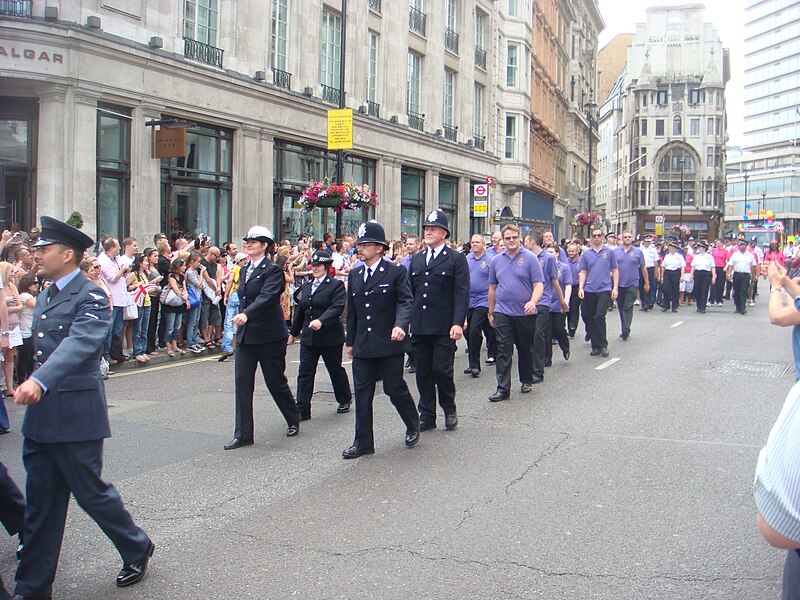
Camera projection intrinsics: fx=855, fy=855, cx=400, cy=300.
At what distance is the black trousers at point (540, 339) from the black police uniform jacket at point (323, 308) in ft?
10.4

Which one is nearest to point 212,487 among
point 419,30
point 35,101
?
point 35,101

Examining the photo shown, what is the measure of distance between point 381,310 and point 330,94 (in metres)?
20.2

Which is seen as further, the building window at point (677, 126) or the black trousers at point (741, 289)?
the building window at point (677, 126)

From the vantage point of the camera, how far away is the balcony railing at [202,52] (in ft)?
66.9

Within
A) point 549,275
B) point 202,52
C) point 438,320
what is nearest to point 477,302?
point 549,275

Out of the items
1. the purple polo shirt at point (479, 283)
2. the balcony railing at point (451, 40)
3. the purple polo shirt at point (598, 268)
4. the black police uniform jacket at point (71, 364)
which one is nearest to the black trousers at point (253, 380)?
the black police uniform jacket at point (71, 364)

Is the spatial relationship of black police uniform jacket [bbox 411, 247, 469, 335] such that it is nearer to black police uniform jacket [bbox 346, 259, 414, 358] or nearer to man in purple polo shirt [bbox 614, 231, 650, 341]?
black police uniform jacket [bbox 346, 259, 414, 358]

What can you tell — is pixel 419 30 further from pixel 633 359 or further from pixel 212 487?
pixel 212 487

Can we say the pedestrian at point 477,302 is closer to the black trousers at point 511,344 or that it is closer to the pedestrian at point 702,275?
the black trousers at point 511,344

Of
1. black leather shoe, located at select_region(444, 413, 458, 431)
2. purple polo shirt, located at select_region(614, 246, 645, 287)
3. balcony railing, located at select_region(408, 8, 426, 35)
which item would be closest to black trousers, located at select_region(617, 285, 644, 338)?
purple polo shirt, located at select_region(614, 246, 645, 287)

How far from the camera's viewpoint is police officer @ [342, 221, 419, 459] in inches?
292

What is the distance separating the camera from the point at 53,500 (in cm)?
422

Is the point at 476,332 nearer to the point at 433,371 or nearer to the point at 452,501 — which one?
the point at 433,371

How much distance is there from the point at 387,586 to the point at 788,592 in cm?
232
